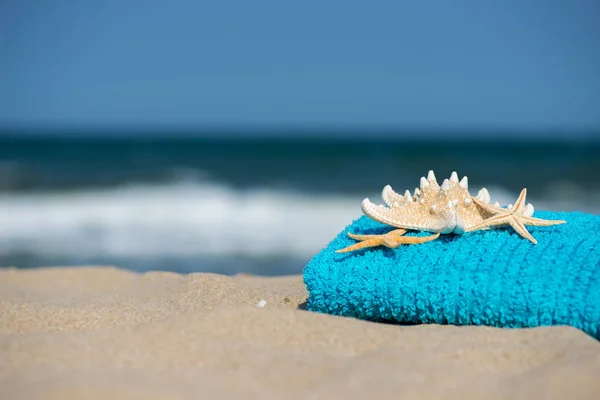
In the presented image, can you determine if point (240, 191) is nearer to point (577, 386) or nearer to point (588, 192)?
point (588, 192)

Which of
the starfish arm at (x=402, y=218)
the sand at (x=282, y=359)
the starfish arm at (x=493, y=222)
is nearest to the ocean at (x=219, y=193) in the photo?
the starfish arm at (x=402, y=218)

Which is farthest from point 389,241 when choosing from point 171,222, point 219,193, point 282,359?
point 219,193

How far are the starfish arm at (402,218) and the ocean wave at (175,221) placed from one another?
168 inches

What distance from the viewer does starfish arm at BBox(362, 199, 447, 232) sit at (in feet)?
Result: 9.64

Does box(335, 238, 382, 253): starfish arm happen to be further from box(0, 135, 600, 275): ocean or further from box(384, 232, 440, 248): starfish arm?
box(0, 135, 600, 275): ocean

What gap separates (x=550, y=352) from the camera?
7.49 feet

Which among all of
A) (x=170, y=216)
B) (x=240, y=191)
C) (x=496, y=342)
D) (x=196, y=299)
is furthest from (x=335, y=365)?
A: (x=240, y=191)

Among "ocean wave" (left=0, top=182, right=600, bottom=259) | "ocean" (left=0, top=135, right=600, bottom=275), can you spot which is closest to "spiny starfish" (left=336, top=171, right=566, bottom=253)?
"ocean" (left=0, top=135, right=600, bottom=275)

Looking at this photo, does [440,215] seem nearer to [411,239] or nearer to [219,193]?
[411,239]

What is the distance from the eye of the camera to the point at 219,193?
12.8m

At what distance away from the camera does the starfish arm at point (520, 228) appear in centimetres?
286

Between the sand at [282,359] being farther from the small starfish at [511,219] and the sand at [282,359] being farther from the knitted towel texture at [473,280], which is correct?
the small starfish at [511,219]

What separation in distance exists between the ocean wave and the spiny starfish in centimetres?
429

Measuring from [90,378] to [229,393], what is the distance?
17.9 inches
